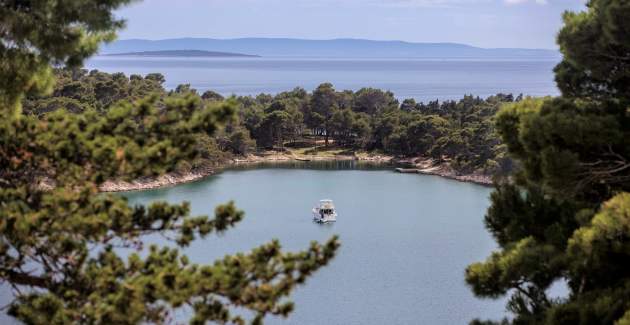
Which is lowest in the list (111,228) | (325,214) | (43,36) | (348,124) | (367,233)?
(367,233)

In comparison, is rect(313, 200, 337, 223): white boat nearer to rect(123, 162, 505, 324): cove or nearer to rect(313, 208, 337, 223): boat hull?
rect(313, 208, 337, 223): boat hull

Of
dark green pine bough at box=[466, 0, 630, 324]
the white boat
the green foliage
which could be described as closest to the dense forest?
the white boat

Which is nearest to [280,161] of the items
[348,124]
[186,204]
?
[348,124]

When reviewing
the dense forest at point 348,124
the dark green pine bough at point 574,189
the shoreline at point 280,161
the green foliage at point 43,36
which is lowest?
the shoreline at point 280,161

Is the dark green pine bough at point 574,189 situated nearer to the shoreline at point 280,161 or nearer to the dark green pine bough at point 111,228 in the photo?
the dark green pine bough at point 111,228

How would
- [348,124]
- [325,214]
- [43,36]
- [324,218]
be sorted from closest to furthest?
[43,36]
[324,218]
[325,214]
[348,124]

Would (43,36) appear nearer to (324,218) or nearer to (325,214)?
Answer: (324,218)

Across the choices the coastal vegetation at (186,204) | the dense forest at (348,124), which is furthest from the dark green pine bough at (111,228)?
the dense forest at (348,124)
